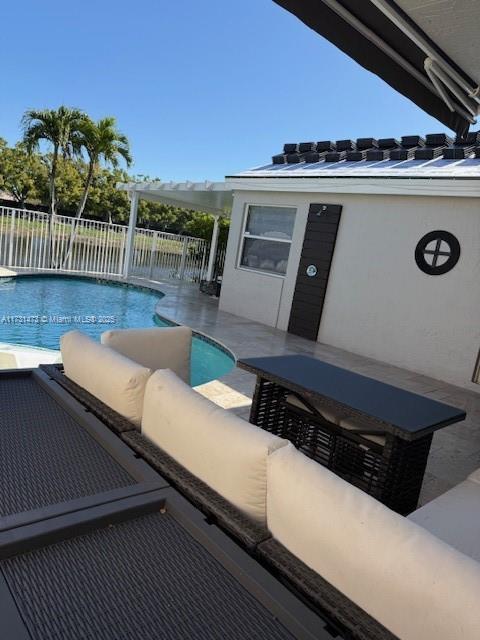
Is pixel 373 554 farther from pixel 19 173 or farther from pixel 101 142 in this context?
pixel 19 173

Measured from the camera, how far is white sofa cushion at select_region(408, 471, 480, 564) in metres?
1.64

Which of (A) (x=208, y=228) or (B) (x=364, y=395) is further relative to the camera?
(A) (x=208, y=228)

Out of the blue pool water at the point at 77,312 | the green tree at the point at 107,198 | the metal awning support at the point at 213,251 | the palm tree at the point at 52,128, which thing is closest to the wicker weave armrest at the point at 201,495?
the blue pool water at the point at 77,312

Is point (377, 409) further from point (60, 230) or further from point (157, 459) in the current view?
point (60, 230)

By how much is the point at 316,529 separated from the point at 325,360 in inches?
203

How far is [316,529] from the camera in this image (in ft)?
3.63

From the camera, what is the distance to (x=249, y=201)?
8742 mm

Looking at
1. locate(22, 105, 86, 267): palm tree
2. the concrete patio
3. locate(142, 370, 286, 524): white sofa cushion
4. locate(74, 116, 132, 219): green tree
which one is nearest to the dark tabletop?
the concrete patio

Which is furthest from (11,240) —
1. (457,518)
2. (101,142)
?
(457,518)

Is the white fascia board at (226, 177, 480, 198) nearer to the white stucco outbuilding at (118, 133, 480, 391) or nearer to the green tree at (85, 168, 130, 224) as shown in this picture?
the white stucco outbuilding at (118, 133, 480, 391)

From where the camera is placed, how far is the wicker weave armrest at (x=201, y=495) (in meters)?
1.26

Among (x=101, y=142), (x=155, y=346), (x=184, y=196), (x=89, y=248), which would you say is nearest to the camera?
(x=155, y=346)

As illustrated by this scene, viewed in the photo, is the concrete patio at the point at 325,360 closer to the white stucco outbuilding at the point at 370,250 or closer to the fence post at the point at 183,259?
the white stucco outbuilding at the point at 370,250

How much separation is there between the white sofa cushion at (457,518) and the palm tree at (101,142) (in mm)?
12102
